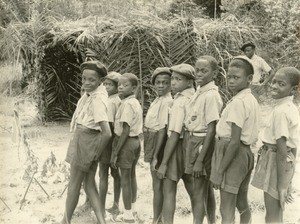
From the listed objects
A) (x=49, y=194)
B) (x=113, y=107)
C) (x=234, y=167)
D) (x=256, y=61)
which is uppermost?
(x=256, y=61)

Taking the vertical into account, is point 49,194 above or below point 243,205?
below

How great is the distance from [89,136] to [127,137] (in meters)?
0.54

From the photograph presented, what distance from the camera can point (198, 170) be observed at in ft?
11.9

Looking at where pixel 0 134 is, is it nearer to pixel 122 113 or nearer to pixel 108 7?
pixel 108 7

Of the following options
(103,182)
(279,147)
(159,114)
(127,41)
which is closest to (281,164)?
(279,147)

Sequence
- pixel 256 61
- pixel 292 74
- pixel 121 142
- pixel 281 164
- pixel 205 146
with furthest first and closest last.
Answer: pixel 256 61
pixel 121 142
pixel 205 146
pixel 292 74
pixel 281 164

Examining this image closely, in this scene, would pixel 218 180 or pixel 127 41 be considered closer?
pixel 218 180

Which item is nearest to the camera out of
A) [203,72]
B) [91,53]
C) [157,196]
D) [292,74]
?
[292,74]

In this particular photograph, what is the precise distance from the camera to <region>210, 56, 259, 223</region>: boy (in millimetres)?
3350

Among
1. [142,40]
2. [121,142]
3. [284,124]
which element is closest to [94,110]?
[121,142]

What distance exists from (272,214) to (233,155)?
53 cm

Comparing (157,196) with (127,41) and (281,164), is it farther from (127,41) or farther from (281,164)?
(127,41)

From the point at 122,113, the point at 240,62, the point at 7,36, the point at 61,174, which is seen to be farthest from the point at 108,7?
the point at 240,62

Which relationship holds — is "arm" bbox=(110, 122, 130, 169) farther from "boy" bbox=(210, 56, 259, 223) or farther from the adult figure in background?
the adult figure in background
